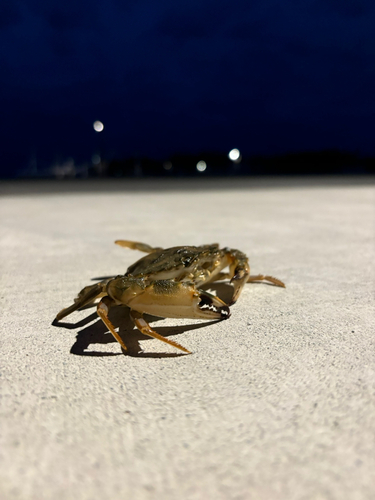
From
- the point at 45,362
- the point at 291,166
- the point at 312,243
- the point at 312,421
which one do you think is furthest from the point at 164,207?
the point at 291,166

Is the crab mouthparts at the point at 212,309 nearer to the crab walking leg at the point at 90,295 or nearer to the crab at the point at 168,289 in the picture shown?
the crab at the point at 168,289

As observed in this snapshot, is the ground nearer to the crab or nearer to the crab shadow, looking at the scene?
the crab shadow

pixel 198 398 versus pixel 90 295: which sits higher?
pixel 90 295

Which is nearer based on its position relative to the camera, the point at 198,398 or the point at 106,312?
the point at 198,398

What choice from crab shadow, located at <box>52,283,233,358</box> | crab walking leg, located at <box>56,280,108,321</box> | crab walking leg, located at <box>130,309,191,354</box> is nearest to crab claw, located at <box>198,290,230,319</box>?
crab shadow, located at <box>52,283,233,358</box>

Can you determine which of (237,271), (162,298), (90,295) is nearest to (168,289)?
(162,298)

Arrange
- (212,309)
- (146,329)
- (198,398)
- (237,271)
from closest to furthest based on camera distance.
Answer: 1. (198,398)
2. (146,329)
3. (212,309)
4. (237,271)

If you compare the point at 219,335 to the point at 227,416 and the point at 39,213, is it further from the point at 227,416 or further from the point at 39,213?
the point at 39,213

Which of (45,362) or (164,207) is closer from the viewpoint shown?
(45,362)

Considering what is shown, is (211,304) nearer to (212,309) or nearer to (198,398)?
(212,309)
